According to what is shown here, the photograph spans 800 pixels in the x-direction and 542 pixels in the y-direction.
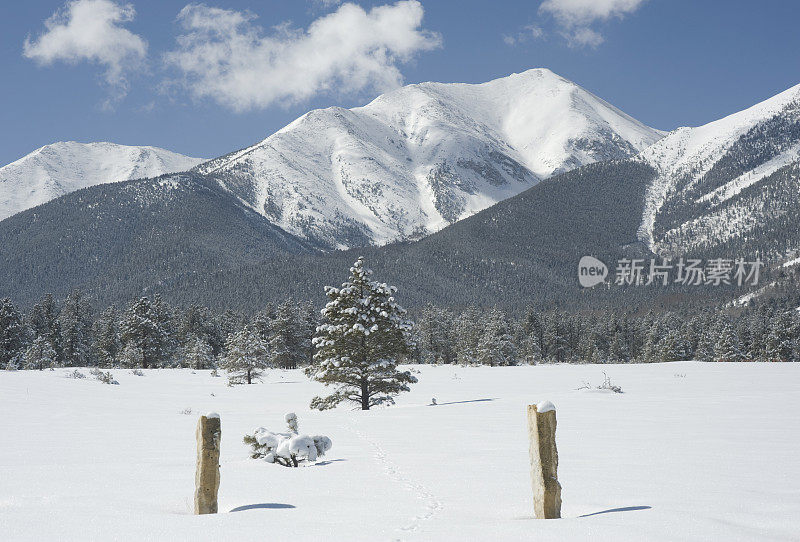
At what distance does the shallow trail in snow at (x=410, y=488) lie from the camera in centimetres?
611

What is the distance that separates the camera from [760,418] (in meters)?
16.8

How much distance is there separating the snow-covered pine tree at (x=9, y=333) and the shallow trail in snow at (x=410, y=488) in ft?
190

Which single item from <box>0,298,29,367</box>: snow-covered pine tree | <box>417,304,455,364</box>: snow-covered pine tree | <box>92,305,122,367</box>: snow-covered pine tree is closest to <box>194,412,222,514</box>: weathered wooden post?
<box>0,298,29,367</box>: snow-covered pine tree

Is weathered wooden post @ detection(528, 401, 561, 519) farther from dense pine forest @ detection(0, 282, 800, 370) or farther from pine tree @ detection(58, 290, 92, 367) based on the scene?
pine tree @ detection(58, 290, 92, 367)

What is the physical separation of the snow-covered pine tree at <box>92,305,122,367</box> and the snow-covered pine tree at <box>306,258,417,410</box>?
57.0 metres

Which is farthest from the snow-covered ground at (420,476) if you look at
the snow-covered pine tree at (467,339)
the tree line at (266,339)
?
the snow-covered pine tree at (467,339)

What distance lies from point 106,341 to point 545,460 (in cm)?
7974

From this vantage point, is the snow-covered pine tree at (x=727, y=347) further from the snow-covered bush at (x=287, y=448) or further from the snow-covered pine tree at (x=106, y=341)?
the snow-covered bush at (x=287, y=448)

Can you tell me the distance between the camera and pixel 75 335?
245 ft

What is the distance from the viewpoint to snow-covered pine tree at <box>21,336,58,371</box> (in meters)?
57.6

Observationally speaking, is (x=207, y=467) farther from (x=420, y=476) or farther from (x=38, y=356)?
(x=38, y=356)

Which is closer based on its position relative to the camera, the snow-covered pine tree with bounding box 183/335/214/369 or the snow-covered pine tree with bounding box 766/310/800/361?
the snow-covered pine tree with bounding box 183/335/214/369

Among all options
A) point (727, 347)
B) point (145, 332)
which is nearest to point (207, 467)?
point (145, 332)

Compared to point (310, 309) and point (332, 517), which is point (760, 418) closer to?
point (332, 517)
